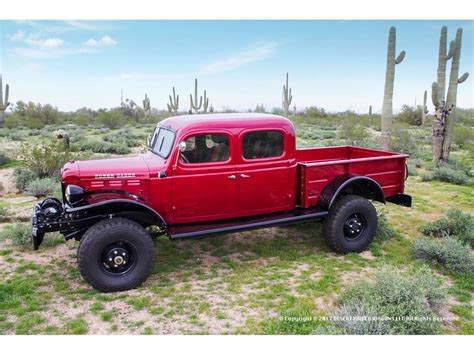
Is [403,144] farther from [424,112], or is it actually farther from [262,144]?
[424,112]

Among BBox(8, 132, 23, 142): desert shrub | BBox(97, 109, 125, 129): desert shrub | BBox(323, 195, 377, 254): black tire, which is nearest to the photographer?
BBox(323, 195, 377, 254): black tire

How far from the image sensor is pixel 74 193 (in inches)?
197

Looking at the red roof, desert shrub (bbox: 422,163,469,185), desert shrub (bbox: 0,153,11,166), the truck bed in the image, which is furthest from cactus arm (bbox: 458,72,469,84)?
desert shrub (bbox: 0,153,11,166)

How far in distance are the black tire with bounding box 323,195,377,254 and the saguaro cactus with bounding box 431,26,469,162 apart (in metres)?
8.89

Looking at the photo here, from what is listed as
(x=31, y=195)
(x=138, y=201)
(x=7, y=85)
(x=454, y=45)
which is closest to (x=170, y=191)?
(x=138, y=201)

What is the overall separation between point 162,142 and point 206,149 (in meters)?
0.73

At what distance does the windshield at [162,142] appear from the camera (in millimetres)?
5641

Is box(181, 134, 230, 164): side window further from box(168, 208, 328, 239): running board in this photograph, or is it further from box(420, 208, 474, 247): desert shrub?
box(420, 208, 474, 247): desert shrub

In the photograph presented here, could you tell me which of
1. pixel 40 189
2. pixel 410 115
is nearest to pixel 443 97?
pixel 40 189

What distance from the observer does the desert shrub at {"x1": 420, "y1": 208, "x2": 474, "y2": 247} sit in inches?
269

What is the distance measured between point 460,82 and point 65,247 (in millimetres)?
13340

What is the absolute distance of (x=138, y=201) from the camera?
527 centimetres

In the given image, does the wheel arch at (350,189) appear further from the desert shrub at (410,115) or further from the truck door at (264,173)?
the desert shrub at (410,115)

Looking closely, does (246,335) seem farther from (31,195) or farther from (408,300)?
(31,195)
